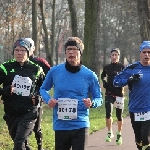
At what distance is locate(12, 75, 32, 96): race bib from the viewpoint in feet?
19.2

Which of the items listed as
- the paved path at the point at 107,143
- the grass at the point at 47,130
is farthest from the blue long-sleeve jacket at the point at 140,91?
the grass at the point at 47,130

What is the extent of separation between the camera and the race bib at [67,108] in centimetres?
482

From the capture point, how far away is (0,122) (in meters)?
11.2

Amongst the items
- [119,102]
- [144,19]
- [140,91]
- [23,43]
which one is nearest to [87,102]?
[23,43]

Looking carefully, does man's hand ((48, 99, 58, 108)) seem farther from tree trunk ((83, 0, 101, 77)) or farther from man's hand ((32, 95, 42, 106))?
tree trunk ((83, 0, 101, 77))

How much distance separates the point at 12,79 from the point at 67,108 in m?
1.42

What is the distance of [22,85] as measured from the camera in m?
5.89

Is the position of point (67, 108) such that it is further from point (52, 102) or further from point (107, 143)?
point (107, 143)

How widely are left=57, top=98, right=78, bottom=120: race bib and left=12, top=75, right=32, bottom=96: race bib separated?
45.4 inches

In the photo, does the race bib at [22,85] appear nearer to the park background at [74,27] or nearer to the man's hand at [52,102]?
the man's hand at [52,102]

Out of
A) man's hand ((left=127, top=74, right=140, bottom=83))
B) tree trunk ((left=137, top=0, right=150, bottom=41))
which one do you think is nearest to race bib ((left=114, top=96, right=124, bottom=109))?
man's hand ((left=127, top=74, right=140, bottom=83))

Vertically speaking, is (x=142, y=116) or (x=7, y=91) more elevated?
(x=7, y=91)

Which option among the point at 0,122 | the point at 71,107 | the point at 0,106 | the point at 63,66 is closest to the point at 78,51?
the point at 63,66

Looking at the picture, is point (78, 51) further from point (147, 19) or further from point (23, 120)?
point (147, 19)
